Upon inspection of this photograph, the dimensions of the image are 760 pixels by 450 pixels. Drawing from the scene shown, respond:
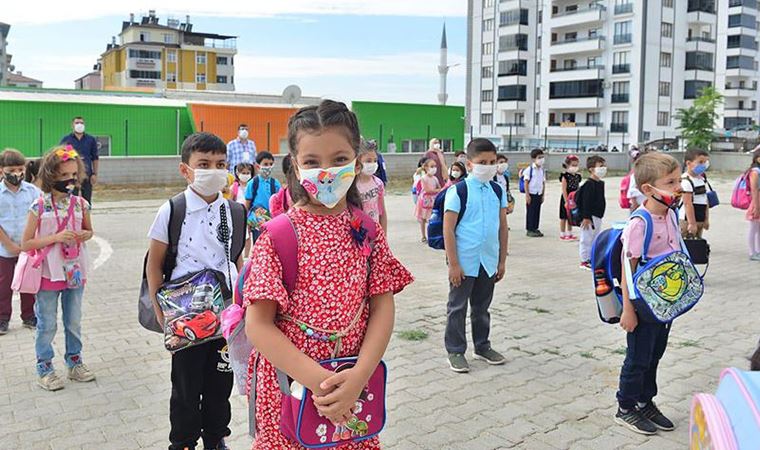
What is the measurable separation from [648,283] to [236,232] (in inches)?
96.2

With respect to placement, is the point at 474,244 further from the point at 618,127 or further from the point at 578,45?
the point at 578,45

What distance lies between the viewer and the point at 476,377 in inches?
222

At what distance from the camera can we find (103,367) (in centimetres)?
584

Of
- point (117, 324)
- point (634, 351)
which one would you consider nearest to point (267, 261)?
point (634, 351)

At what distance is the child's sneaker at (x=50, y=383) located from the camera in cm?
525

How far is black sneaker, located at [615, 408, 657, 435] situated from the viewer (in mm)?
4539

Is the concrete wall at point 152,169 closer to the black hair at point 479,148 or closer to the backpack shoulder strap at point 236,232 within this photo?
the black hair at point 479,148

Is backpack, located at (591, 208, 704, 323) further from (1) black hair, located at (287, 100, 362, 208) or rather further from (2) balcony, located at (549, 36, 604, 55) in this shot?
(2) balcony, located at (549, 36, 604, 55)

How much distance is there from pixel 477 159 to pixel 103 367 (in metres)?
3.47

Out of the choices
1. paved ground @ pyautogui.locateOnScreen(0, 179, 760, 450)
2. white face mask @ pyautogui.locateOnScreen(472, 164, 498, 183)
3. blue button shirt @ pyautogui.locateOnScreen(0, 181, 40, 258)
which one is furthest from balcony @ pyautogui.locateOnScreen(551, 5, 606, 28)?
blue button shirt @ pyautogui.locateOnScreen(0, 181, 40, 258)

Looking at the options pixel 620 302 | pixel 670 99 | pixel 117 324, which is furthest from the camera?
pixel 670 99

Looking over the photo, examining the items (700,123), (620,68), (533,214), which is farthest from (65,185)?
(620,68)

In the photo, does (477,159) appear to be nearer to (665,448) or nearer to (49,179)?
(665,448)

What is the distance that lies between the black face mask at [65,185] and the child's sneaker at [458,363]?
125 inches
